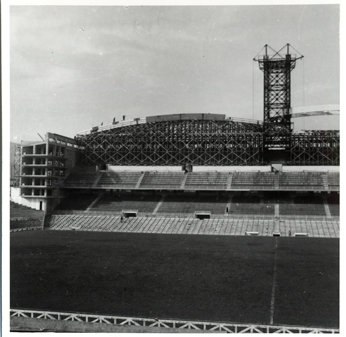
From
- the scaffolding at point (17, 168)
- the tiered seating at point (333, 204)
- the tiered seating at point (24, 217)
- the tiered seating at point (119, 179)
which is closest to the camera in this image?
the tiered seating at point (333, 204)

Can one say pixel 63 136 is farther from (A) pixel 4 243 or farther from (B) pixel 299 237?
(A) pixel 4 243

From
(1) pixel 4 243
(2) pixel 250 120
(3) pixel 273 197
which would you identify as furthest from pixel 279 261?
(2) pixel 250 120

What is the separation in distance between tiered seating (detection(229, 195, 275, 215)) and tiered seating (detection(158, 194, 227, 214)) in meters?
1.52

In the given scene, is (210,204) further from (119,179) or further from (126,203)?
(119,179)

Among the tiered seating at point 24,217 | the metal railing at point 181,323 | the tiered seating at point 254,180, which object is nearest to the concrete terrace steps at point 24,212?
the tiered seating at point 24,217

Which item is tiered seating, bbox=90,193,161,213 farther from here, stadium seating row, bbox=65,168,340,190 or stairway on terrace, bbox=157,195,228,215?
stairway on terrace, bbox=157,195,228,215

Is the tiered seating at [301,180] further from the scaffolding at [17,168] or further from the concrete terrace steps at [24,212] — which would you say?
the scaffolding at [17,168]

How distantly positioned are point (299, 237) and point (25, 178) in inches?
1504

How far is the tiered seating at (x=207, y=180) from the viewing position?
187 feet

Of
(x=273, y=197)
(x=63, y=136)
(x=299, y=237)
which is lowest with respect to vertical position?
(x=299, y=237)

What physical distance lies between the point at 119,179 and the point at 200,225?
56.6 ft

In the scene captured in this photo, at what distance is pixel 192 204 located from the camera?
5544cm

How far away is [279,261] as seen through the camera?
2930 centimetres

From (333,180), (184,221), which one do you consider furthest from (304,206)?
(184,221)
